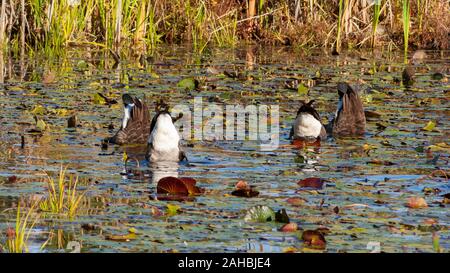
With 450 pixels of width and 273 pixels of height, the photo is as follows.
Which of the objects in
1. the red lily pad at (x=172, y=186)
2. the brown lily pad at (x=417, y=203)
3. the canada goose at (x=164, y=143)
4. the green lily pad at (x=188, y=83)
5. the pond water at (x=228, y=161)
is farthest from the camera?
the green lily pad at (x=188, y=83)

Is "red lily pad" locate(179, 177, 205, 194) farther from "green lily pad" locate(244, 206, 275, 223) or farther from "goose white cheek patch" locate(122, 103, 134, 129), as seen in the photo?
"goose white cheek patch" locate(122, 103, 134, 129)

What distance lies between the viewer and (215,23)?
1914 centimetres

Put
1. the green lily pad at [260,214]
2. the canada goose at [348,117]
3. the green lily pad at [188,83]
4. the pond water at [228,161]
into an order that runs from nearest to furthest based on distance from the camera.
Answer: the pond water at [228,161] < the green lily pad at [260,214] < the canada goose at [348,117] < the green lily pad at [188,83]

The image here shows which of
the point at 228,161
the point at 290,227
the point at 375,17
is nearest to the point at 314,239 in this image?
the point at 290,227

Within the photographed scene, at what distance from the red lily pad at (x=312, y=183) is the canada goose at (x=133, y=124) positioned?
2.57 meters

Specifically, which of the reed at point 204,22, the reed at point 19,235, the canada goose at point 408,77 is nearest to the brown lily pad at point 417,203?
the reed at point 19,235

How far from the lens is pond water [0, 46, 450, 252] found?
643 cm

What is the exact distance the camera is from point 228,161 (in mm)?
9078

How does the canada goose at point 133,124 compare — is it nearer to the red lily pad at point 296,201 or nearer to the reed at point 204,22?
the red lily pad at point 296,201

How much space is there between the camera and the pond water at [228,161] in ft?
21.1

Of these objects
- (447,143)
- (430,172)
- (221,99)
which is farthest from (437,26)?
(430,172)

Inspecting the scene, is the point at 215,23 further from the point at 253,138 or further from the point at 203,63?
the point at 253,138

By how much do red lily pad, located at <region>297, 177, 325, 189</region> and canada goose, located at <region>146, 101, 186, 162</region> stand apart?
1640mm

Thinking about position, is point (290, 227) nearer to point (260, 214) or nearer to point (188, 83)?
point (260, 214)
